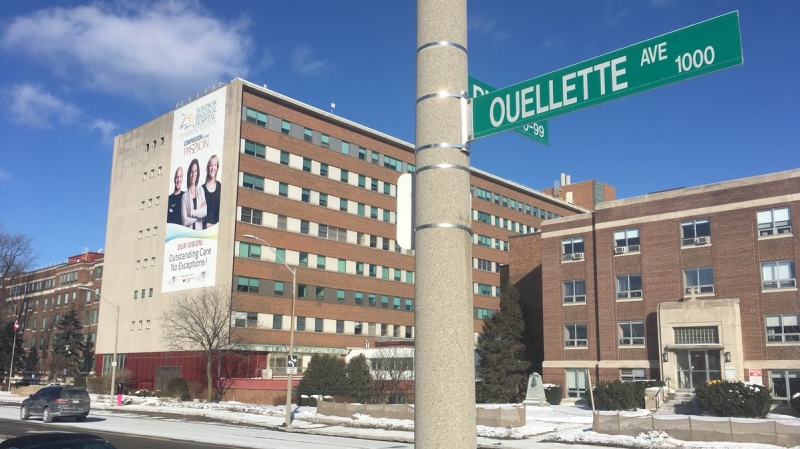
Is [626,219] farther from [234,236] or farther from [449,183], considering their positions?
[449,183]

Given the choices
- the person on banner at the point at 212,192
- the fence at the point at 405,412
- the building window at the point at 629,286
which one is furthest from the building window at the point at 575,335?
the person on banner at the point at 212,192

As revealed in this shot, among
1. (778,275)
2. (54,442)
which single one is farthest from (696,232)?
(54,442)

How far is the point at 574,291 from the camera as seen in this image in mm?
52812

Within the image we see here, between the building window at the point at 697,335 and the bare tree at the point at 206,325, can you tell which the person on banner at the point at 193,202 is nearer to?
the bare tree at the point at 206,325

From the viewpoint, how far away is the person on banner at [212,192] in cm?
6569

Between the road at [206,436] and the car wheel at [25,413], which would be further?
the car wheel at [25,413]

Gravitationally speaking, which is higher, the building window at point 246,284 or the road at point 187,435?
the building window at point 246,284

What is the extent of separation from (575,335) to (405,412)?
20.6 meters

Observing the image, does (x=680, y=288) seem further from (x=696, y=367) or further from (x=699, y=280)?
(x=696, y=367)

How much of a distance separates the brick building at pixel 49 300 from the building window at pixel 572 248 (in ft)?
228

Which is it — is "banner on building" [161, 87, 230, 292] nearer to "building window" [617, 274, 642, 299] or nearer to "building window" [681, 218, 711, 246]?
"building window" [617, 274, 642, 299]

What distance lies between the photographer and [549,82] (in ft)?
15.6

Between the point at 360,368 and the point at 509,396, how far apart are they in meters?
12.0

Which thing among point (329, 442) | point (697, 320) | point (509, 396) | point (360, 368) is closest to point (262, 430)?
point (329, 442)
